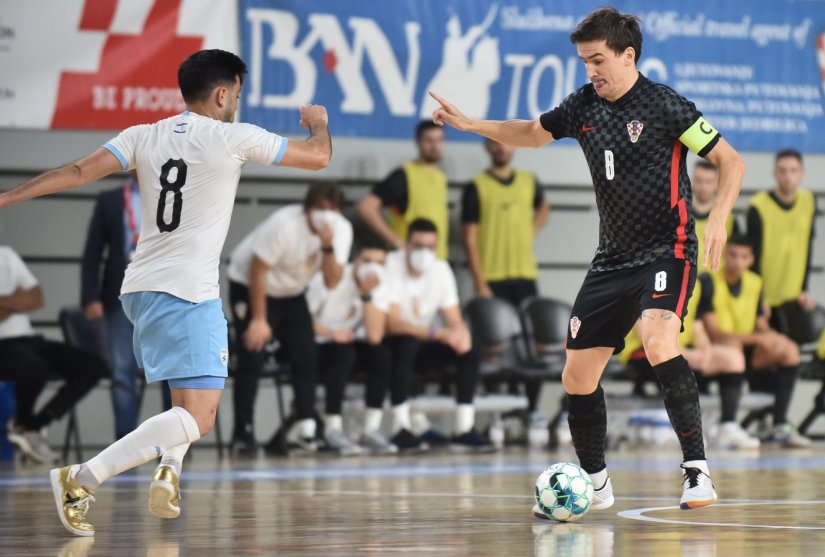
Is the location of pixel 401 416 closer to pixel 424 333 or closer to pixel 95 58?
pixel 424 333

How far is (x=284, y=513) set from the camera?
581 cm

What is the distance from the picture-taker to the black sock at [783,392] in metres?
12.6

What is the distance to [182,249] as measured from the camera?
5.23 m

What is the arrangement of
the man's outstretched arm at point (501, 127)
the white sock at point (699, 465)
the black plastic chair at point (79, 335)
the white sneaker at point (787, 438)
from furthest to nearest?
1. the white sneaker at point (787, 438)
2. the black plastic chair at point (79, 335)
3. the man's outstretched arm at point (501, 127)
4. the white sock at point (699, 465)

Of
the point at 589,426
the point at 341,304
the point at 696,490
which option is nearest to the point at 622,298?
the point at 589,426

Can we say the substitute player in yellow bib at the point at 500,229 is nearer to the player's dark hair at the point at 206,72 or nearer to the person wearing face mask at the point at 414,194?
the person wearing face mask at the point at 414,194

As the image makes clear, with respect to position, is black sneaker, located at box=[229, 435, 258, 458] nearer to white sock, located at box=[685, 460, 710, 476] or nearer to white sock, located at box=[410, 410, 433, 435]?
white sock, located at box=[410, 410, 433, 435]

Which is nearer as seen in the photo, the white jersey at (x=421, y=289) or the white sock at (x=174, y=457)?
the white sock at (x=174, y=457)

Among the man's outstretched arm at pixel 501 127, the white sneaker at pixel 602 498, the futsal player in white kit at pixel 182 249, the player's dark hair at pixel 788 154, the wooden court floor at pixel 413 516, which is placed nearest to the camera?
the wooden court floor at pixel 413 516

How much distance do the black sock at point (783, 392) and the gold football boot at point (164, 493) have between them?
27.7ft

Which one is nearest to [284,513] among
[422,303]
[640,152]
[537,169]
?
[640,152]

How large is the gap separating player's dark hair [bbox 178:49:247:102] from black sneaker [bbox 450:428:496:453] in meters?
6.59

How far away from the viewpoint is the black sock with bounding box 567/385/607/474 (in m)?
5.78

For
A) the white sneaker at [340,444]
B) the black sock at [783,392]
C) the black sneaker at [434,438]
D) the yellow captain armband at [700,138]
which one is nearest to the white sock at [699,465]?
the yellow captain armband at [700,138]
